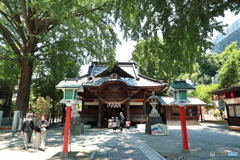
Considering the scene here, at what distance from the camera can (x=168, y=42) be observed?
7062 mm

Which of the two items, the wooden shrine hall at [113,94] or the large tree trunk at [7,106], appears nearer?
the wooden shrine hall at [113,94]

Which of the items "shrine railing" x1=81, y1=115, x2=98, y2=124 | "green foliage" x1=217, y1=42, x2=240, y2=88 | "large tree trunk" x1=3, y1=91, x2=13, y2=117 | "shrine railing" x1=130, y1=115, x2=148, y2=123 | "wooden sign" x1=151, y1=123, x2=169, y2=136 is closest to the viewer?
"wooden sign" x1=151, y1=123, x2=169, y2=136

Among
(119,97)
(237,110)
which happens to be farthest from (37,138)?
(237,110)

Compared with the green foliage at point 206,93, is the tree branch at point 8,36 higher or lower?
higher

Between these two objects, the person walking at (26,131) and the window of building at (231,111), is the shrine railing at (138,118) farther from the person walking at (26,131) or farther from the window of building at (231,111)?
the person walking at (26,131)

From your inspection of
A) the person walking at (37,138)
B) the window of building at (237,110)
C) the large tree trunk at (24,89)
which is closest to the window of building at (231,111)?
the window of building at (237,110)

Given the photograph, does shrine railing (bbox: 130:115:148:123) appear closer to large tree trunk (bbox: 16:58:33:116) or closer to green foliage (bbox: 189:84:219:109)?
green foliage (bbox: 189:84:219:109)

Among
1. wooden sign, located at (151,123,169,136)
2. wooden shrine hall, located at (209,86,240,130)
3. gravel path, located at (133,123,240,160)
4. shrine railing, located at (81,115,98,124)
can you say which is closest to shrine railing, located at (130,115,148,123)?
shrine railing, located at (81,115,98,124)

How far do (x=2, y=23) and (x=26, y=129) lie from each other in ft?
31.4

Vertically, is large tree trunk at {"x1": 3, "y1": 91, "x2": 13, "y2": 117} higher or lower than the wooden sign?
higher

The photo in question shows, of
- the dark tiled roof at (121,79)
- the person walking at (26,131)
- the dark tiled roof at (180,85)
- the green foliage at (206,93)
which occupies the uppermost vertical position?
the dark tiled roof at (121,79)

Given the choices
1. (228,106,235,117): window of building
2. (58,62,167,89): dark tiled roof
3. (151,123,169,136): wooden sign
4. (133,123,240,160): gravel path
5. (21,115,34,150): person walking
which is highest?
(58,62,167,89): dark tiled roof

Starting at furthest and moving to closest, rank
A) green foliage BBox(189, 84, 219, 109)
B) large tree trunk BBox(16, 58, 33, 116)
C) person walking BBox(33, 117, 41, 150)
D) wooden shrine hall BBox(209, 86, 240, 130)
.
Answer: green foliage BBox(189, 84, 219, 109) → wooden shrine hall BBox(209, 86, 240, 130) → large tree trunk BBox(16, 58, 33, 116) → person walking BBox(33, 117, 41, 150)

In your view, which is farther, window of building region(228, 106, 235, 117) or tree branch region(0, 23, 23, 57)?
window of building region(228, 106, 235, 117)
